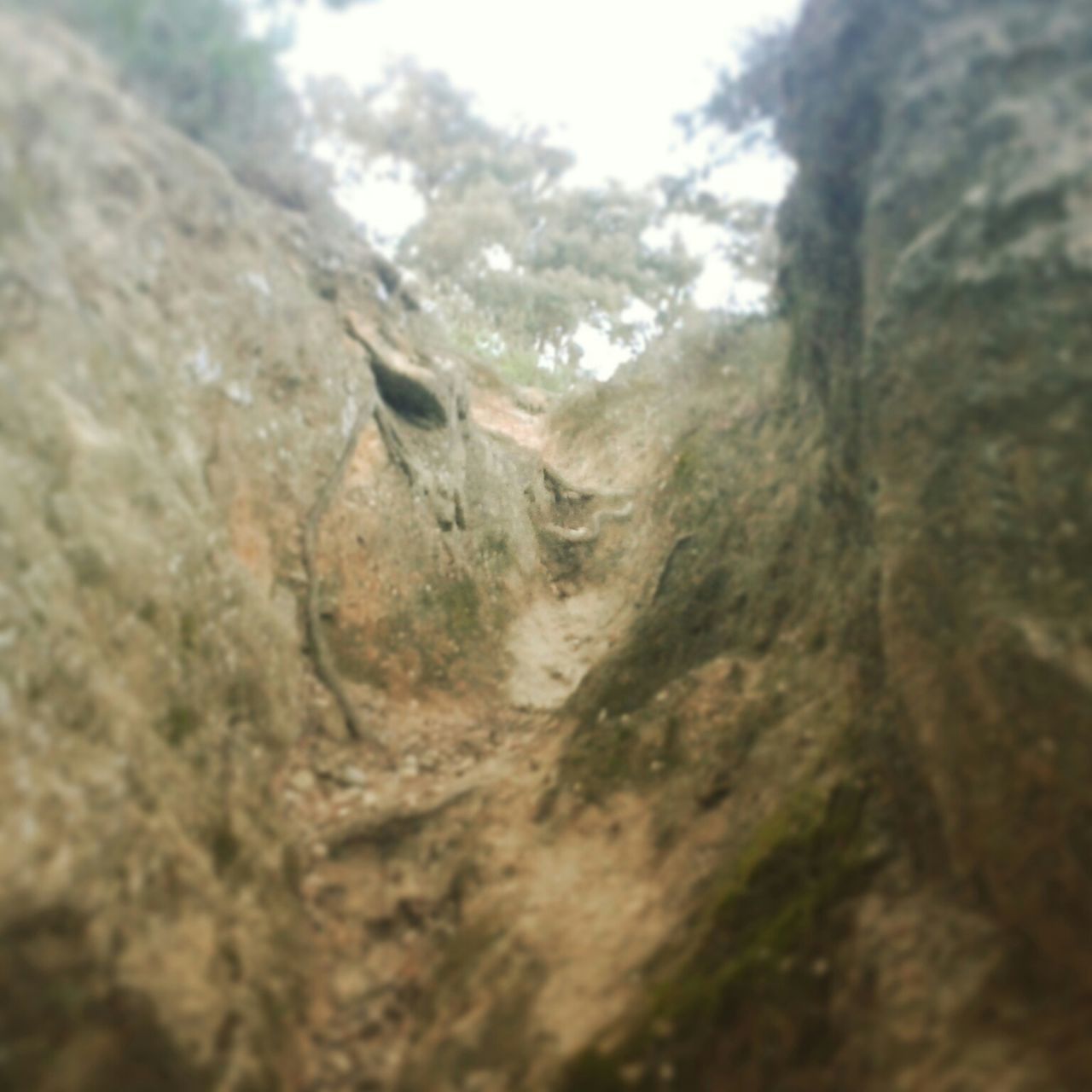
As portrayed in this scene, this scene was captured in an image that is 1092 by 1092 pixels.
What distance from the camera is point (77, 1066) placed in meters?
3.33

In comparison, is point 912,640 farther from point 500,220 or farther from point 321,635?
point 500,220

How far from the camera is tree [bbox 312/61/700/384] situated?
7.07 m

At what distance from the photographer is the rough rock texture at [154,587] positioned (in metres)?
3.69

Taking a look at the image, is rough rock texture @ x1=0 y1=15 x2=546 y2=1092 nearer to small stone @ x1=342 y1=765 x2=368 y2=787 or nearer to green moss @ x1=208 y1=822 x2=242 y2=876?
green moss @ x1=208 y1=822 x2=242 y2=876

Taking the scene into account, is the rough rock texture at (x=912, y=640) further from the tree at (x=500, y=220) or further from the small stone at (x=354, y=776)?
the tree at (x=500, y=220)

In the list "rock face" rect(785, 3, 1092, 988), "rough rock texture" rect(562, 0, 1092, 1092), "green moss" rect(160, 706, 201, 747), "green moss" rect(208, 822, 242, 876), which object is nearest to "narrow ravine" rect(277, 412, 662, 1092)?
"rough rock texture" rect(562, 0, 1092, 1092)

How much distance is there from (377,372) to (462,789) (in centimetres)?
484

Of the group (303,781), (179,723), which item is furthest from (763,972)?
(179,723)

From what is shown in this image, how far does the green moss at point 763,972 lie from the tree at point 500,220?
5.76m

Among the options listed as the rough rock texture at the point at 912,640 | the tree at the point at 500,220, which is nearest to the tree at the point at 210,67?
the tree at the point at 500,220

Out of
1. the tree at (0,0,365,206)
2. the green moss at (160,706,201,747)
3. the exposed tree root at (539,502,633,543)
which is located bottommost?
the green moss at (160,706,201,747)

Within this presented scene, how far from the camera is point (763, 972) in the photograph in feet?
13.5

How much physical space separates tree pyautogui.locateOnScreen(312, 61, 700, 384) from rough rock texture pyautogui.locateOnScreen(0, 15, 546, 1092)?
1212 millimetres

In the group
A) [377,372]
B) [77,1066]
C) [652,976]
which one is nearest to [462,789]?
[652,976]
